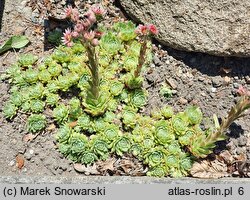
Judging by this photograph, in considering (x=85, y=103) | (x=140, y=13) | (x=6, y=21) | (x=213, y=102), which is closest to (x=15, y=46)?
(x=6, y=21)

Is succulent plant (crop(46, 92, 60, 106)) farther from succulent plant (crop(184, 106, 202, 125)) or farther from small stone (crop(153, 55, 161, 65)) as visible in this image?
succulent plant (crop(184, 106, 202, 125))

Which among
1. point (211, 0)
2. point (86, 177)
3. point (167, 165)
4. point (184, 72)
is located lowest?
point (86, 177)

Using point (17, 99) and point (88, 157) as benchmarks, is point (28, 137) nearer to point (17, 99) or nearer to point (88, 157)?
point (17, 99)

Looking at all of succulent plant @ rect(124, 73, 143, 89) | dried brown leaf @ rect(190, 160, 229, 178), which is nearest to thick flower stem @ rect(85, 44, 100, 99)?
succulent plant @ rect(124, 73, 143, 89)

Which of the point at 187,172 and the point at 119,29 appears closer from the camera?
the point at 187,172

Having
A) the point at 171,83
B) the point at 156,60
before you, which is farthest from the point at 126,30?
the point at 171,83

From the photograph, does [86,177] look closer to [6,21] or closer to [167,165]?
[167,165]

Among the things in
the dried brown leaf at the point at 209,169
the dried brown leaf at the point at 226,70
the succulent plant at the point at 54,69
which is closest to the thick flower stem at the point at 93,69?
the succulent plant at the point at 54,69
